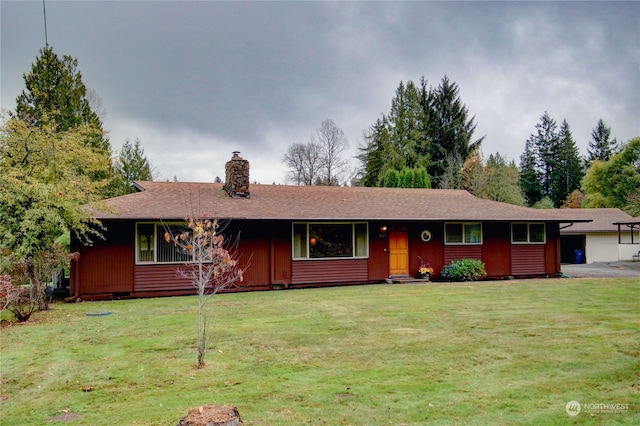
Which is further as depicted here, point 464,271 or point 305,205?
point 464,271

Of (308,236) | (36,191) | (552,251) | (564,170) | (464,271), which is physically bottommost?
(464,271)

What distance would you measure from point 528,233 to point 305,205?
8460 millimetres

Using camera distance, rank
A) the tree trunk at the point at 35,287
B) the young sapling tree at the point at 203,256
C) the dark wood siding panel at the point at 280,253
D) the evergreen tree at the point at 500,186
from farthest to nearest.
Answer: the evergreen tree at the point at 500,186 → the dark wood siding panel at the point at 280,253 → the tree trunk at the point at 35,287 → the young sapling tree at the point at 203,256

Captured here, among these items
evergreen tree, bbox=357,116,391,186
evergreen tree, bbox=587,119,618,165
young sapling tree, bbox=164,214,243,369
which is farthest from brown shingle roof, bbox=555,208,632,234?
evergreen tree, bbox=587,119,618,165

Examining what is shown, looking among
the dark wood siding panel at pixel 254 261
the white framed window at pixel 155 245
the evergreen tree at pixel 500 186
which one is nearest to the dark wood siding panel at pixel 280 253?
the dark wood siding panel at pixel 254 261

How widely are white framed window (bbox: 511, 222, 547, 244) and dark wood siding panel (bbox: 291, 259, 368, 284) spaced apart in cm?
592

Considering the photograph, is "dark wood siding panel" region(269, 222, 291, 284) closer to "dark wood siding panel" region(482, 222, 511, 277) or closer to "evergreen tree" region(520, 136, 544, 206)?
"dark wood siding panel" region(482, 222, 511, 277)

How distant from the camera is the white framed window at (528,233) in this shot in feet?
55.2

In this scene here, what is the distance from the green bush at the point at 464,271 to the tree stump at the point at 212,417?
45.1 ft

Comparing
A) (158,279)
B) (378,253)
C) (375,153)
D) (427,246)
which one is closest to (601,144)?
(375,153)

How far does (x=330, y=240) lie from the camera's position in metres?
15.0

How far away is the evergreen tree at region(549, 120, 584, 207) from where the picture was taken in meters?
50.8

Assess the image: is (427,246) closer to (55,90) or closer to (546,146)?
(55,90)

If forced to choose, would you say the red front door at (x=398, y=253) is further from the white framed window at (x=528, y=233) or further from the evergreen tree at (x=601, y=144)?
the evergreen tree at (x=601, y=144)
